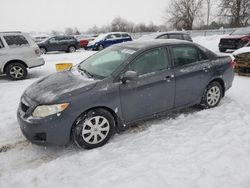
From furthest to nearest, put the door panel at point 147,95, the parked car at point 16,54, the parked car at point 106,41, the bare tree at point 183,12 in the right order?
the bare tree at point 183,12 < the parked car at point 106,41 < the parked car at point 16,54 < the door panel at point 147,95

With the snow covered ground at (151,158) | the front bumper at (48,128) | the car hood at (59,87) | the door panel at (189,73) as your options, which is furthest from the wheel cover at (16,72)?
the door panel at (189,73)

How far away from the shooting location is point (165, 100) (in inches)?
180

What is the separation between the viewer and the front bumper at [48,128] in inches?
140

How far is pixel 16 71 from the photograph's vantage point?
29.7 feet

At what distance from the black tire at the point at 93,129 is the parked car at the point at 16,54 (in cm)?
630

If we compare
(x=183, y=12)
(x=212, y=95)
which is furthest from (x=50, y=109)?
(x=183, y=12)

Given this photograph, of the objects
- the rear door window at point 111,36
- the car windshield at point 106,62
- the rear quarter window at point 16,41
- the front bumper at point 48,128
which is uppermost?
the rear quarter window at point 16,41

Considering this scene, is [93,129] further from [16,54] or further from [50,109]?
[16,54]

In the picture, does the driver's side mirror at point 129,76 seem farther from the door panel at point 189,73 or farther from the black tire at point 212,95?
the black tire at point 212,95

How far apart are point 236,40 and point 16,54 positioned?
11.9m

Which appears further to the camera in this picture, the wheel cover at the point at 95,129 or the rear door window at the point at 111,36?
the rear door window at the point at 111,36

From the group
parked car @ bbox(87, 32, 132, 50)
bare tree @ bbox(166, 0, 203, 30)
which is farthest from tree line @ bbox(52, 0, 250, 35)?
parked car @ bbox(87, 32, 132, 50)

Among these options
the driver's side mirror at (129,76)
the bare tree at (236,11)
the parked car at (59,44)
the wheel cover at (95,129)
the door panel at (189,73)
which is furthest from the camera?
the bare tree at (236,11)

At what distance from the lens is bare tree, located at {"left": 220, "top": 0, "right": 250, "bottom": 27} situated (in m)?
34.3
